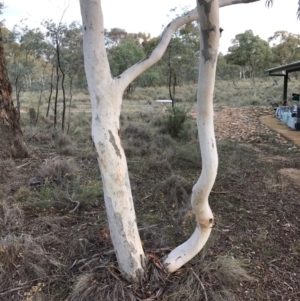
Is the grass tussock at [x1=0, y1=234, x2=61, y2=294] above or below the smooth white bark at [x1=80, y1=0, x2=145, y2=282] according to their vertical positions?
below

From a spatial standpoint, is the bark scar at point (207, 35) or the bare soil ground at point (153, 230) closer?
the bark scar at point (207, 35)

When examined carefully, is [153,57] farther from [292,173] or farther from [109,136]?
[292,173]

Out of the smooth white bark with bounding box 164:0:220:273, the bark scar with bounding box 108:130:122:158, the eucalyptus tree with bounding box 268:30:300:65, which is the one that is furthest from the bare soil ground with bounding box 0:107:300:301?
the eucalyptus tree with bounding box 268:30:300:65

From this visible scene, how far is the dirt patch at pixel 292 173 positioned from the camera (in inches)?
200

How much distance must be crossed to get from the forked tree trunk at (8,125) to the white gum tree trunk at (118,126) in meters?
4.01

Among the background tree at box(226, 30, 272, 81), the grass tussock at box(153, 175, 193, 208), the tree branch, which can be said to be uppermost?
the background tree at box(226, 30, 272, 81)

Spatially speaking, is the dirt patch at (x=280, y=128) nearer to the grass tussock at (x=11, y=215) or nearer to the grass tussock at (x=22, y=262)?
the grass tussock at (x=11, y=215)

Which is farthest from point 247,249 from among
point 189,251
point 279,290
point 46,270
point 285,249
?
point 46,270

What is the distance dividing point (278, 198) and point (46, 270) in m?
3.03

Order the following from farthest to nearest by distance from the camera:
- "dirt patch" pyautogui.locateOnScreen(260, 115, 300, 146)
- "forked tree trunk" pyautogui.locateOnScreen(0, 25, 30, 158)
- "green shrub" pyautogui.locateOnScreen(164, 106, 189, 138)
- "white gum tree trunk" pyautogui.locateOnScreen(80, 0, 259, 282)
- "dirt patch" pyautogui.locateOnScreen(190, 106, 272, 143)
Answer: "dirt patch" pyautogui.locateOnScreen(190, 106, 272, 143)
"dirt patch" pyautogui.locateOnScreen(260, 115, 300, 146)
"green shrub" pyautogui.locateOnScreen(164, 106, 189, 138)
"forked tree trunk" pyautogui.locateOnScreen(0, 25, 30, 158)
"white gum tree trunk" pyautogui.locateOnScreen(80, 0, 259, 282)

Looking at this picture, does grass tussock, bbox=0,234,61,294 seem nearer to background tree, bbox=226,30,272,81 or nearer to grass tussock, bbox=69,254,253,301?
grass tussock, bbox=69,254,253,301

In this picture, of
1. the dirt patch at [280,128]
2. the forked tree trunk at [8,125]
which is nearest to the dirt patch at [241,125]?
the dirt patch at [280,128]

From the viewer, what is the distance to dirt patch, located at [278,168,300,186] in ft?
16.6

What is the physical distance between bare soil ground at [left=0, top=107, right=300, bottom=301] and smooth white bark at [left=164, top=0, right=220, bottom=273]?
0.73 ft
